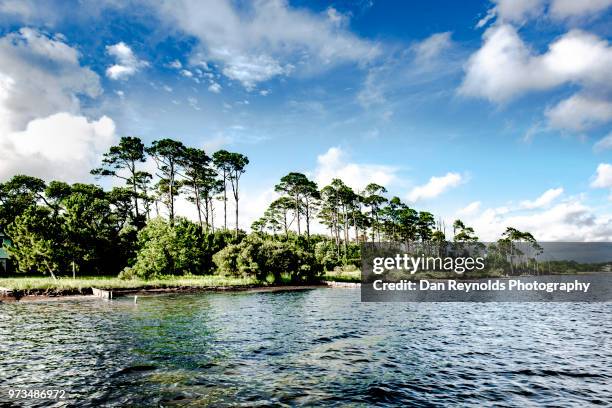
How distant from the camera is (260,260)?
63.3 meters

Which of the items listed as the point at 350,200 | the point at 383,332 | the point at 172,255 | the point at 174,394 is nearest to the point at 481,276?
the point at 350,200

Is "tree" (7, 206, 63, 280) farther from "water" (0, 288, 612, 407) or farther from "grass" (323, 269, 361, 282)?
"grass" (323, 269, 361, 282)

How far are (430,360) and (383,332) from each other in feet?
24.0

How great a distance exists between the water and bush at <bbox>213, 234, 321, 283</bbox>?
27.6 metres

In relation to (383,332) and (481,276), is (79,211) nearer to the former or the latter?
(383,332)

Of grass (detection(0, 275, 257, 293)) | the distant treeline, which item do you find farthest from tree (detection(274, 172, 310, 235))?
grass (detection(0, 275, 257, 293))

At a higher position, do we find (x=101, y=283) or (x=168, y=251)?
(x=168, y=251)

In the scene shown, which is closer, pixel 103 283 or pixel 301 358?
pixel 301 358

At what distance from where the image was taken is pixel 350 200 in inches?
3804

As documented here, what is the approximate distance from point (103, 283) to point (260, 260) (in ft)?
76.2

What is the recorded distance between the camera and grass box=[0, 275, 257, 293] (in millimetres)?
44500

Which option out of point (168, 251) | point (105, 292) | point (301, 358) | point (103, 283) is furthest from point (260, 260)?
point (301, 358)

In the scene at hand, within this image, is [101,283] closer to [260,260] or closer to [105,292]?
[105,292]

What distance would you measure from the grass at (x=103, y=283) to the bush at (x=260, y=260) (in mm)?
1710
